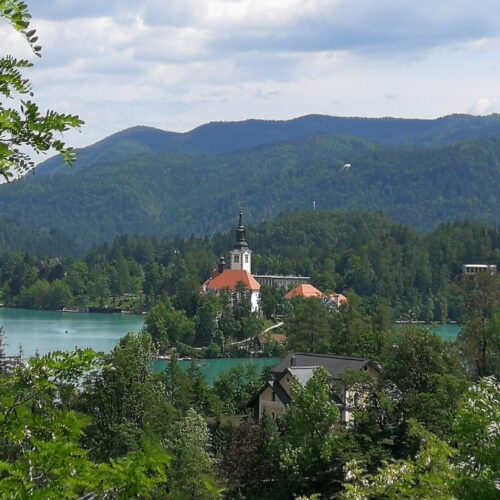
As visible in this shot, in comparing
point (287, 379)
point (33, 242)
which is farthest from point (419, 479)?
point (33, 242)

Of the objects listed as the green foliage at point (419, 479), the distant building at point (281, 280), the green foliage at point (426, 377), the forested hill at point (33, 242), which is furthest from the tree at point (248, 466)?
the forested hill at point (33, 242)

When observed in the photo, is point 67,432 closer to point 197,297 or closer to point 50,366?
point 50,366

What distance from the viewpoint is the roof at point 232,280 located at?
78.7m

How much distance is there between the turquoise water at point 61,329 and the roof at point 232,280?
22.8 ft

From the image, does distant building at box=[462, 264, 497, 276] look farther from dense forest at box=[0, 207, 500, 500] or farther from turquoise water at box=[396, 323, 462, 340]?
dense forest at box=[0, 207, 500, 500]

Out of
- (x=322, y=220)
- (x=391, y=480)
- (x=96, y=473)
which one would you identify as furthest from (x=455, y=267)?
(x=96, y=473)

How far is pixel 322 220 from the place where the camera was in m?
126

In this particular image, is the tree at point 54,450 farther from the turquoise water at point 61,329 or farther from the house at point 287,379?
the turquoise water at point 61,329

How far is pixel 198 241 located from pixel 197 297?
52.0m

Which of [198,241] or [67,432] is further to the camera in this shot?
[198,241]

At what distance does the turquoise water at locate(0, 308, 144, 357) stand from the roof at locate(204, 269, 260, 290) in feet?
22.8

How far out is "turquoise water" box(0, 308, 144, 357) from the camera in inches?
2153

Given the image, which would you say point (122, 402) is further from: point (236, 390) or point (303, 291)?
point (303, 291)

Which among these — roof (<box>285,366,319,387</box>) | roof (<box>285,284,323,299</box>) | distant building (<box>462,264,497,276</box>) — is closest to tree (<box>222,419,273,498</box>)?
roof (<box>285,366,319,387</box>)
